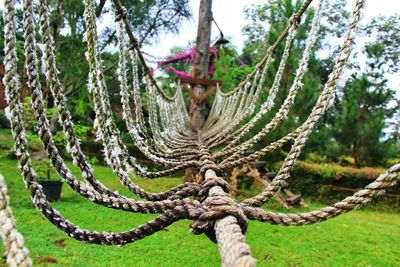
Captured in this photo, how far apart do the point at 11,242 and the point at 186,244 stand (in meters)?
2.64

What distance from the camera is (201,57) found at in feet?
14.7

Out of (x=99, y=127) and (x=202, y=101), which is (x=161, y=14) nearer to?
(x=202, y=101)

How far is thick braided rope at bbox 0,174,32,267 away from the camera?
0.36 m

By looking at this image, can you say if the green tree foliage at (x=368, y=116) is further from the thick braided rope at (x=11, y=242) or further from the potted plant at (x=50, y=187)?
the thick braided rope at (x=11, y=242)

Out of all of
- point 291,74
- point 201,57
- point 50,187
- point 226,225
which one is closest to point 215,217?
point 226,225

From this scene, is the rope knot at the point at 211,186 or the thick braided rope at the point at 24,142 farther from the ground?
the thick braided rope at the point at 24,142

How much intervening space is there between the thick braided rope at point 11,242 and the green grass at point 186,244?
2129mm

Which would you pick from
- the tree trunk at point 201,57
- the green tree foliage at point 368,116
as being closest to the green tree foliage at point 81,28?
the tree trunk at point 201,57

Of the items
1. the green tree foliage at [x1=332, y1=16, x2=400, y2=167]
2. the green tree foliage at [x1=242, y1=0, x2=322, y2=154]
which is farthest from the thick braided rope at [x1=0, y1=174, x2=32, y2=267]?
the green tree foliage at [x1=332, y1=16, x2=400, y2=167]

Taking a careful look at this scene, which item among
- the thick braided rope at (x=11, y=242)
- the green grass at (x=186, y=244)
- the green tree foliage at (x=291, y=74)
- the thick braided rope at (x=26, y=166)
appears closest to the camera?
the thick braided rope at (x=11, y=242)

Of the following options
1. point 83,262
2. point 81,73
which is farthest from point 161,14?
point 83,262

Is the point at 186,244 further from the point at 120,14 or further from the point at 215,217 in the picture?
the point at 215,217

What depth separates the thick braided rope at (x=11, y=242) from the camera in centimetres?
36

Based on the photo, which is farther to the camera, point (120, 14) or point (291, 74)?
point (291, 74)
